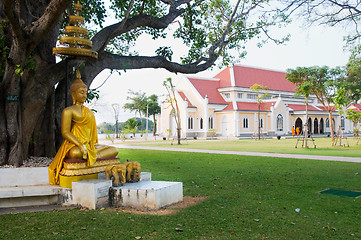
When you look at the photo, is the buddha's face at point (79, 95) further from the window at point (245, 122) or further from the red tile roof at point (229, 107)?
the window at point (245, 122)

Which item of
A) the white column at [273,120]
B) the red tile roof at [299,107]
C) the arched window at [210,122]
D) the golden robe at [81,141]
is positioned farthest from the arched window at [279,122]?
the golden robe at [81,141]

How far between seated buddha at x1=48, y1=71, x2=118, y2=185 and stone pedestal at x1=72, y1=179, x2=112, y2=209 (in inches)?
18.2

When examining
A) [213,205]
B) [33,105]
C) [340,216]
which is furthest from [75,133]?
[340,216]

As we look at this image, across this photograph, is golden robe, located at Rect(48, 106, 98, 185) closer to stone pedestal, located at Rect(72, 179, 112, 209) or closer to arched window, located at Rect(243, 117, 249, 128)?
stone pedestal, located at Rect(72, 179, 112, 209)

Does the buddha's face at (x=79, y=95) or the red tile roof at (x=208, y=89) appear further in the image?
the red tile roof at (x=208, y=89)

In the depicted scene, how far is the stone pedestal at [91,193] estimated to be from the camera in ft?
18.0

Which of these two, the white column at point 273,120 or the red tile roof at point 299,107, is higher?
the red tile roof at point 299,107

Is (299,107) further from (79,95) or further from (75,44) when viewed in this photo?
(79,95)

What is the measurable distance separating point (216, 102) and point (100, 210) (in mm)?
38633

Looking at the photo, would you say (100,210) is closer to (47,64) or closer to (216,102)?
(47,64)

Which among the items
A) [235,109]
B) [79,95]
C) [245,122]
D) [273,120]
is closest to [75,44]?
[79,95]

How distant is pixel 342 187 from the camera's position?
7793 mm

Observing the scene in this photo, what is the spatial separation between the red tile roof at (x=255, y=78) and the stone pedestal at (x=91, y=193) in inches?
1608

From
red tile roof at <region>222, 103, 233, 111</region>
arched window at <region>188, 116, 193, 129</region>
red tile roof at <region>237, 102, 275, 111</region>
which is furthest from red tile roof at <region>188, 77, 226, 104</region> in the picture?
arched window at <region>188, 116, 193, 129</region>
